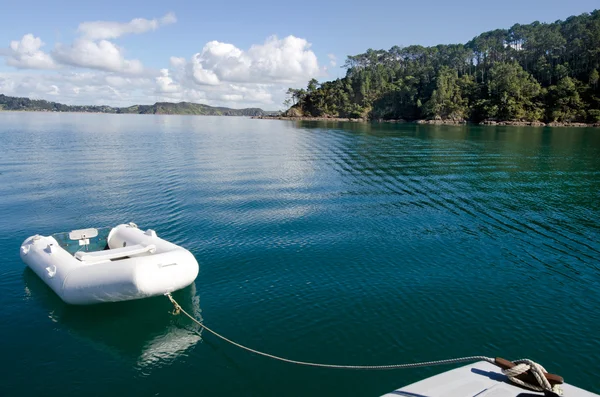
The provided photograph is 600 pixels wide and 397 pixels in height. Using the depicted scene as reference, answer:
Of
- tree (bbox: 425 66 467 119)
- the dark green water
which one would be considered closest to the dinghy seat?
the dark green water

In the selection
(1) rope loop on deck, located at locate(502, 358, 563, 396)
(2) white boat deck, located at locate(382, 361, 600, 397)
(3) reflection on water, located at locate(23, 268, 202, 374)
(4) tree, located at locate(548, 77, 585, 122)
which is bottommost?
(3) reflection on water, located at locate(23, 268, 202, 374)

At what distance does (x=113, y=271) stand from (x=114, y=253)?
165cm

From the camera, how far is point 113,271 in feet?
36.1

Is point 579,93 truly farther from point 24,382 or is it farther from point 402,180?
point 24,382

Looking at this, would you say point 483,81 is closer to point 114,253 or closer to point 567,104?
point 567,104

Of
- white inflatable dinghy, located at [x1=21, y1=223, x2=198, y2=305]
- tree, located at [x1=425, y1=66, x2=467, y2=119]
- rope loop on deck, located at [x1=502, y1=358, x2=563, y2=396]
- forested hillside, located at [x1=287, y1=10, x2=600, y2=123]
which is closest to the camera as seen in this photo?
rope loop on deck, located at [x1=502, y1=358, x2=563, y2=396]

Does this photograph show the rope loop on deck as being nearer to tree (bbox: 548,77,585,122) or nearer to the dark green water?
the dark green water

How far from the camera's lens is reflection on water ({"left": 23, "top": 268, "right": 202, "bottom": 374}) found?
9742 millimetres

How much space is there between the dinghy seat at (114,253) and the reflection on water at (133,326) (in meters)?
1.48

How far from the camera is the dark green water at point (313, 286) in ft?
29.8

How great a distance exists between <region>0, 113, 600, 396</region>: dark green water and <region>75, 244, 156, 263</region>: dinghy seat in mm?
1581

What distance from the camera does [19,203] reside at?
22.3m

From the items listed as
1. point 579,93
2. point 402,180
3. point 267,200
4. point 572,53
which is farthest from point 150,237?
point 572,53

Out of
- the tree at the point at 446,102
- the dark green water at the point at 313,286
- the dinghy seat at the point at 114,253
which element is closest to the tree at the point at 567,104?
the tree at the point at 446,102
